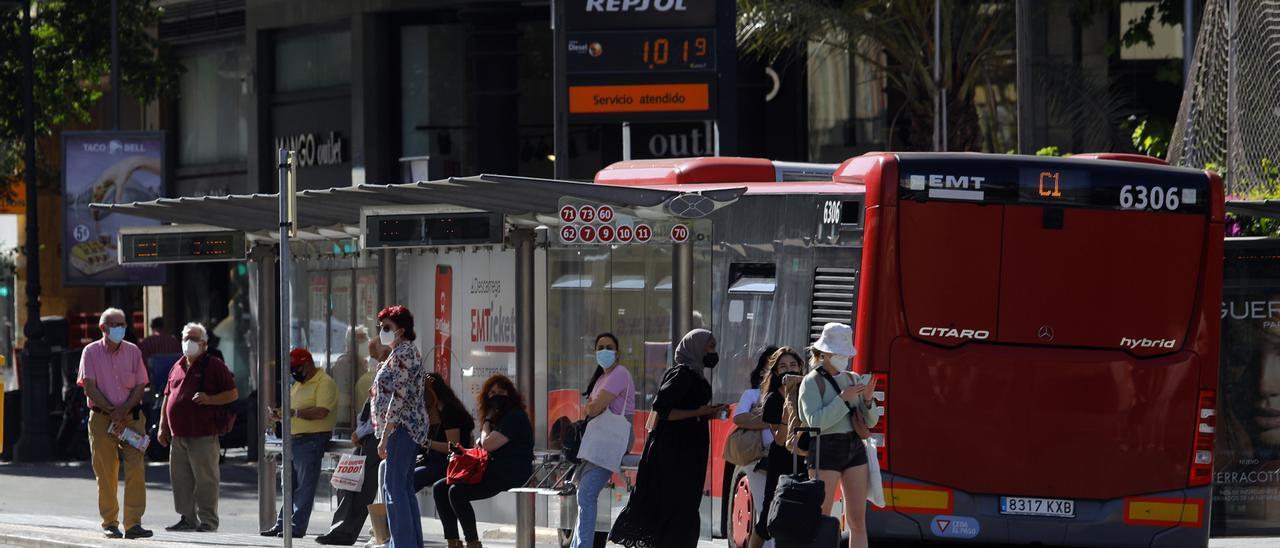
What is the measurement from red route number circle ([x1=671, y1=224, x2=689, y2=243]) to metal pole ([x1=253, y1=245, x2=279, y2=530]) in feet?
13.6

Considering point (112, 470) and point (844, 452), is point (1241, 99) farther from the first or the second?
point (112, 470)

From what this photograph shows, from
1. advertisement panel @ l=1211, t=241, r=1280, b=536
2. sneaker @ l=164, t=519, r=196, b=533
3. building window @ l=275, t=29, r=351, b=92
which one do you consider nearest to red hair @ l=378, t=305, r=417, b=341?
sneaker @ l=164, t=519, r=196, b=533

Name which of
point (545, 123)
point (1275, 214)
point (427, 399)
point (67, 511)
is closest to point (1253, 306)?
point (1275, 214)

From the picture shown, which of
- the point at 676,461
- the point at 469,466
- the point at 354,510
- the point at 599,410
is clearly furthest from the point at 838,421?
the point at 354,510

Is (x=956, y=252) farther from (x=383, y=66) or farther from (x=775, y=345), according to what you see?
(x=383, y=66)

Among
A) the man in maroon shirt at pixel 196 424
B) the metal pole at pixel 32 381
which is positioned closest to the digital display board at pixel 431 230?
the man in maroon shirt at pixel 196 424

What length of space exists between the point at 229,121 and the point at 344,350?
1451 centimetres

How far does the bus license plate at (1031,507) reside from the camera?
446 inches

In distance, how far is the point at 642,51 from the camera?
18938mm

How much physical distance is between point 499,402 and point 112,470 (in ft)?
13.5

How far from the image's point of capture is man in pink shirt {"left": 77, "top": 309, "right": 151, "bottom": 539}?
15641 millimetres

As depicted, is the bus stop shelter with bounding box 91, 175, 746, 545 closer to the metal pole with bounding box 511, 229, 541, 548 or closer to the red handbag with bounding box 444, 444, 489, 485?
the metal pole with bounding box 511, 229, 541, 548

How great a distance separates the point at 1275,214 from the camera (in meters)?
13.5

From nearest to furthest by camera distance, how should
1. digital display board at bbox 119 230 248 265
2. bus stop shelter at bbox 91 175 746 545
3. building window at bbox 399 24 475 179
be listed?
bus stop shelter at bbox 91 175 746 545 < digital display board at bbox 119 230 248 265 < building window at bbox 399 24 475 179
